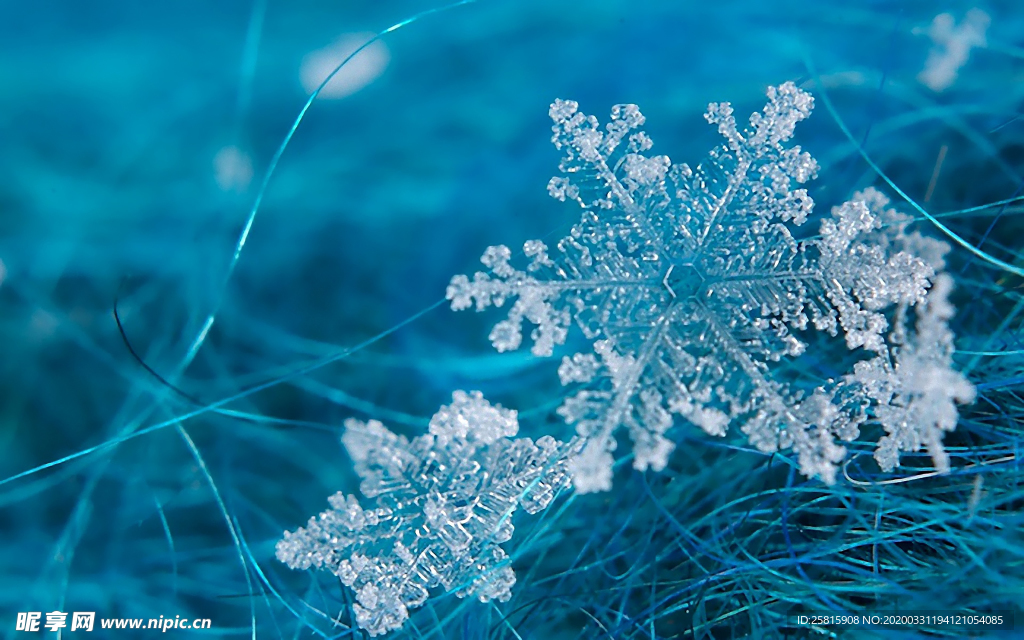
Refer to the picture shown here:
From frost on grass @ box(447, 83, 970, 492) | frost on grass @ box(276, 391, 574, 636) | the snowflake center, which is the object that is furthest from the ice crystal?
frost on grass @ box(276, 391, 574, 636)

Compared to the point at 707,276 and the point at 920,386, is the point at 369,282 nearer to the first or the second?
the point at 707,276

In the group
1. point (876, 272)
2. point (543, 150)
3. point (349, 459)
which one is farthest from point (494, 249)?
point (876, 272)

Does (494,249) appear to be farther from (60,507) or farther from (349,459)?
(60,507)

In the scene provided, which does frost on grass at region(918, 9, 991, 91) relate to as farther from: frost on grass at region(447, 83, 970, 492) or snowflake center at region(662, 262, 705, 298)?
snowflake center at region(662, 262, 705, 298)

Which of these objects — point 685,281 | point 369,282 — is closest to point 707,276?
point 685,281

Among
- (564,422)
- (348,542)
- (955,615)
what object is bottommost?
(955,615)
